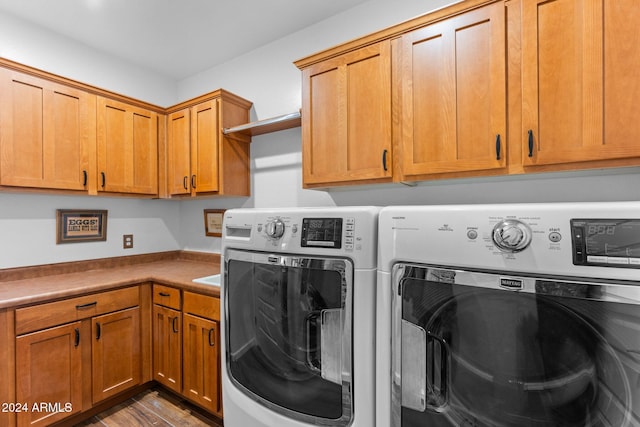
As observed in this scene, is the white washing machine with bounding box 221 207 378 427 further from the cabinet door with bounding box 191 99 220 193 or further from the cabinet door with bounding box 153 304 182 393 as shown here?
the cabinet door with bounding box 191 99 220 193

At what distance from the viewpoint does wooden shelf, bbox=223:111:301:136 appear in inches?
83.5

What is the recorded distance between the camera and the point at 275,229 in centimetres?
127

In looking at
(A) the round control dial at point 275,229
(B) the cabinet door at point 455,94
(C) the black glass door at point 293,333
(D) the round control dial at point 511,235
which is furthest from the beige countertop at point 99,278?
(D) the round control dial at point 511,235

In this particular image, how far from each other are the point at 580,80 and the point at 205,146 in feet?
7.49

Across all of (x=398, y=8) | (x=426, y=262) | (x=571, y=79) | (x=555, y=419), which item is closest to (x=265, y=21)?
(x=398, y=8)

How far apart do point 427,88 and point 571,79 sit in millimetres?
551

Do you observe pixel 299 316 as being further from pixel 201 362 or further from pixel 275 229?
pixel 201 362

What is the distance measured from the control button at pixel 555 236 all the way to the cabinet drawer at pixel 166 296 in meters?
2.10

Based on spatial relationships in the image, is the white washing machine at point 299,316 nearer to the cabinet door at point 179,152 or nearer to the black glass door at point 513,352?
the black glass door at point 513,352

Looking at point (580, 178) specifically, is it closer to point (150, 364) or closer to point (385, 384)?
point (385, 384)

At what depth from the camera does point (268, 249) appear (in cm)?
128

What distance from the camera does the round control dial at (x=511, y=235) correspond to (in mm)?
816

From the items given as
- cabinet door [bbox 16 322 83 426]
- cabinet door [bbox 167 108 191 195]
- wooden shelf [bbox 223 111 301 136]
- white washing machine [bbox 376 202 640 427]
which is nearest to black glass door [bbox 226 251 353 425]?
white washing machine [bbox 376 202 640 427]

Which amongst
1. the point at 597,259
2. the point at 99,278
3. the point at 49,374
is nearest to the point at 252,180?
the point at 99,278
